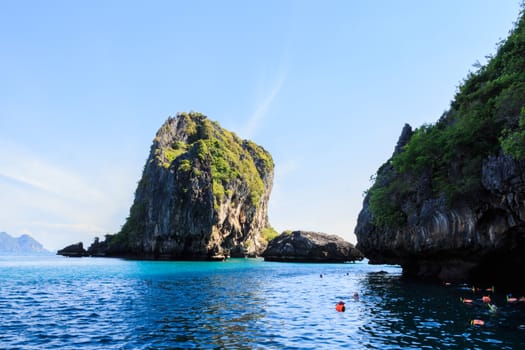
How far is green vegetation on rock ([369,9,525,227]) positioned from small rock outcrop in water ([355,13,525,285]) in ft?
0.26

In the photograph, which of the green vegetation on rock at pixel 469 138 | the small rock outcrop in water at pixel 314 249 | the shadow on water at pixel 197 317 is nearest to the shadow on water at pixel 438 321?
the shadow on water at pixel 197 317

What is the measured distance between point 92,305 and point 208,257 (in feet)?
259

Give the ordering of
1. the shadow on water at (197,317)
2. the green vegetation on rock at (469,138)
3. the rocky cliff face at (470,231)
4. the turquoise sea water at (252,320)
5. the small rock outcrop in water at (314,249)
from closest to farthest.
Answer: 1. the turquoise sea water at (252,320)
2. the shadow on water at (197,317)
3. the green vegetation on rock at (469,138)
4. the rocky cliff face at (470,231)
5. the small rock outcrop in water at (314,249)

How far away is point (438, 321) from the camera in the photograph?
19.6 metres

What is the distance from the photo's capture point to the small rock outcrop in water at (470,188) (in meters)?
26.2

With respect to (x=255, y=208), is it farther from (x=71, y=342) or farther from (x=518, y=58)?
(x=71, y=342)

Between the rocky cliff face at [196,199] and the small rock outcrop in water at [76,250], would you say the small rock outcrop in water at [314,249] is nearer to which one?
the rocky cliff face at [196,199]

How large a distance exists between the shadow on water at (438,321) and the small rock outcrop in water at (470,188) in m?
5.27

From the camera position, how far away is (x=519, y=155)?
22219 millimetres

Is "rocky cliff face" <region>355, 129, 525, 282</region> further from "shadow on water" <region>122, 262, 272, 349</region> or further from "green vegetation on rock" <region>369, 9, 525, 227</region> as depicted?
"shadow on water" <region>122, 262, 272, 349</region>

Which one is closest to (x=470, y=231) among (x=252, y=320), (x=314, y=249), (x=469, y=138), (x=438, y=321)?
(x=469, y=138)

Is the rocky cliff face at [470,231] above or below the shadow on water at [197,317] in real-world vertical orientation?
above

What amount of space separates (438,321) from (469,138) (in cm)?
1765

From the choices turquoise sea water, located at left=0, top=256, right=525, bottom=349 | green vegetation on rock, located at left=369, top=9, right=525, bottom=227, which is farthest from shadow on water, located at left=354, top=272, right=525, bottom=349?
green vegetation on rock, located at left=369, top=9, right=525, bottom=227
